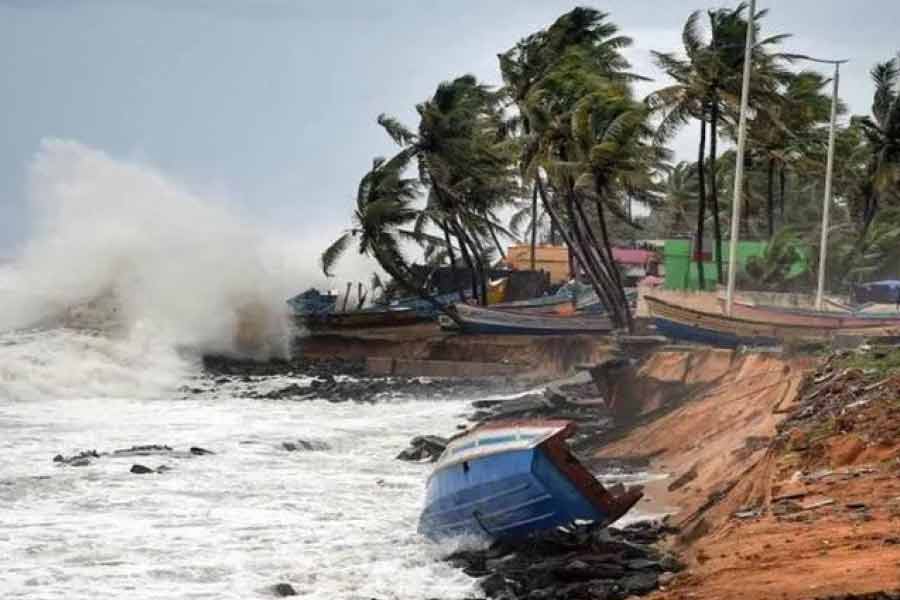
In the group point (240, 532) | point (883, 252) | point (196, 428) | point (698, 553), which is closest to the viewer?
point (698, 553)

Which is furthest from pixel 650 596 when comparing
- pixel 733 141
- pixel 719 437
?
pixel 733 141

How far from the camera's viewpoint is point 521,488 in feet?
43.8

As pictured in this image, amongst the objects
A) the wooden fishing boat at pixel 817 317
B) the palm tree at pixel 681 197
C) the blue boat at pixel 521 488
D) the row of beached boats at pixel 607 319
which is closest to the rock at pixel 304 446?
the blue boat at pixel 521 488

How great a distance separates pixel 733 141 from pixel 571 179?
17.9 m

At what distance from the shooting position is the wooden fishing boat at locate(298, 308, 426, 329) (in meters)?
45.9

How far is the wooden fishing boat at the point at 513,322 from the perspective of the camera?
41688 millimetres

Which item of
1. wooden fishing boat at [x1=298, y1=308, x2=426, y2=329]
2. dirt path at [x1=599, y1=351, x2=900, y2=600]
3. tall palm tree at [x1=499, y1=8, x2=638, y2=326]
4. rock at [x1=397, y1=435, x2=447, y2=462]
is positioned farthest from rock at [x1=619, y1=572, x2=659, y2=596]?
wooden fishing boat at [x1=298, y1=308, x2=426, y2=329]

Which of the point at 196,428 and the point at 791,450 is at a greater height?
the point at 791,450

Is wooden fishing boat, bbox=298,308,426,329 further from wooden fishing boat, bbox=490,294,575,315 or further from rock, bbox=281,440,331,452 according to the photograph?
rock, bbox=281,440,331,452

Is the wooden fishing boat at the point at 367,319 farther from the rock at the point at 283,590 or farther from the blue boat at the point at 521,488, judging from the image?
the rock at the point at 283,590

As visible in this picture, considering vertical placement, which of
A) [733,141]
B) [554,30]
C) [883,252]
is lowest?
[883,252]

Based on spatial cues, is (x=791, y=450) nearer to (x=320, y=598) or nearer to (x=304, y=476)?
(x=320, y=598)

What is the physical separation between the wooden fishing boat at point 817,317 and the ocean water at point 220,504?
764 centimetres

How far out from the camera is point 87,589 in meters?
12.9
